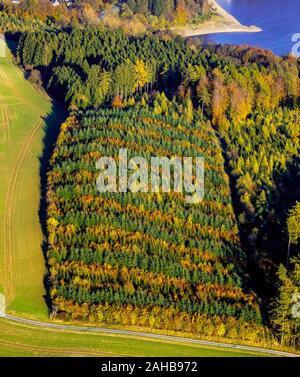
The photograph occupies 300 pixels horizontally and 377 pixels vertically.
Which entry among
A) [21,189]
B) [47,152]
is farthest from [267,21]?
[21,189]

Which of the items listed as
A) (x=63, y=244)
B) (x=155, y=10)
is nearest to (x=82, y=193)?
(x=63, y=244)

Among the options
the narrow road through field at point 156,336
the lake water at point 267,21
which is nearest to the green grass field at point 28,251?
the narrow road through field at point 156,336

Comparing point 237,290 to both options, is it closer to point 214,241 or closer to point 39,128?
point 214,241

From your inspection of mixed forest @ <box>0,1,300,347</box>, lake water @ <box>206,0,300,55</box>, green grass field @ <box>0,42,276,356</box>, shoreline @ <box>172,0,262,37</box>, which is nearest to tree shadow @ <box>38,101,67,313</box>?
green grass field @ <box>0,42,276,356</box>

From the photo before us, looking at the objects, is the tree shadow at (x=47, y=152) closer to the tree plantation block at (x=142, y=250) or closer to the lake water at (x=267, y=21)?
the tree plantation block at (x=142, y=250)

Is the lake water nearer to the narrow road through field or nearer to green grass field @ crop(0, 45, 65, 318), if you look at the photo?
green grass field @ crop(0, 45, 65, 318)
